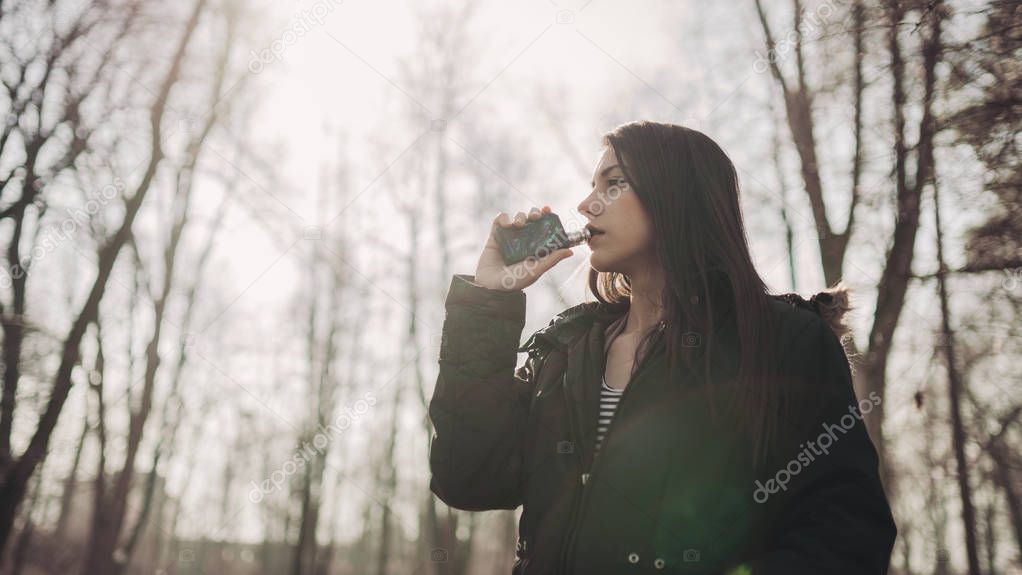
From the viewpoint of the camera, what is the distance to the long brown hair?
1984 millimetres

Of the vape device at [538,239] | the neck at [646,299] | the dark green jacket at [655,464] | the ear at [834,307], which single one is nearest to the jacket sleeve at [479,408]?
the dark green jacket at [655,464]

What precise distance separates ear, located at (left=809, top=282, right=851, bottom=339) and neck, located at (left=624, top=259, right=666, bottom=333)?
0.50 metres

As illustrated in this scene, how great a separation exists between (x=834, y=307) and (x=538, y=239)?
1.02 m

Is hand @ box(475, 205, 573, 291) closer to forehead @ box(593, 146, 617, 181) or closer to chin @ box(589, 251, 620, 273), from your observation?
chin @ box(589, 251, 620, 273)

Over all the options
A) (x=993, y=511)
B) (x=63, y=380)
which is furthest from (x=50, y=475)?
(x=993, y=511)

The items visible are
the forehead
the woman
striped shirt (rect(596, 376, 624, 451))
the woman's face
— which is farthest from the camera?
the forehead

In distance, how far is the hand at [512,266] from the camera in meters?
2.55

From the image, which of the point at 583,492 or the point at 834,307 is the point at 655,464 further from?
the point at 834,307

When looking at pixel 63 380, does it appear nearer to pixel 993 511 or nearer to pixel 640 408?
pixel 640 408

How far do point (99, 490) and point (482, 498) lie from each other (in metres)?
11.8

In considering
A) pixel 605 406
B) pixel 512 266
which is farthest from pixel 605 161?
pixel 605 406

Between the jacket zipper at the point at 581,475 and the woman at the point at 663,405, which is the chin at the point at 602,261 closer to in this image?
the woman at the point at 663,405

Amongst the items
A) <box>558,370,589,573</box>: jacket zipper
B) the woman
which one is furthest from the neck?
<box>558,370,589,573</box>: jacket zipper

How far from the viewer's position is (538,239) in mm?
2604
